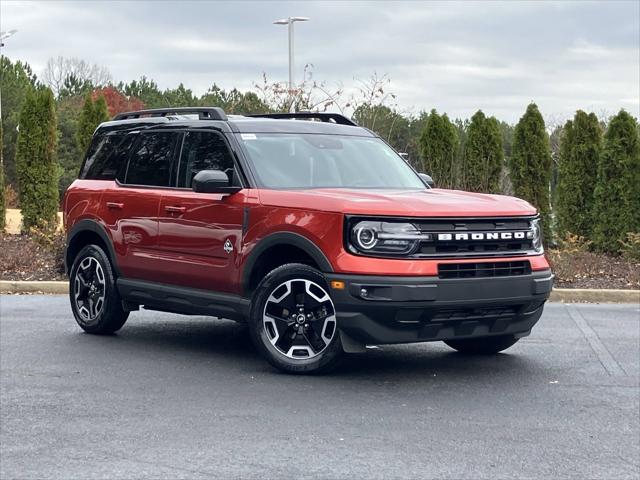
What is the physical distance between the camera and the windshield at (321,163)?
869cm

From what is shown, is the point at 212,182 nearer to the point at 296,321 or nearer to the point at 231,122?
the point at 231,122

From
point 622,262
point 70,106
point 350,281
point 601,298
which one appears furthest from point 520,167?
point 70,106

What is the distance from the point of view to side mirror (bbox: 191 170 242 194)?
27.3ft

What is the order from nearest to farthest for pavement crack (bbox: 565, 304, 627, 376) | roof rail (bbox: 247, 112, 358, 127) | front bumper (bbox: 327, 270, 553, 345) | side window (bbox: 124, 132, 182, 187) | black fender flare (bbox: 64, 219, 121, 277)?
front bumper (bbox: 327, 270, 553, 345) → pavement crack (bbox: 565, 304, 627, 376) → side window (bbox: 124, 132, 182, 187) → black fender flare (bbox: 64, 219, 121, 277) → roof rail (bbox: 247, 112, 358, 127)

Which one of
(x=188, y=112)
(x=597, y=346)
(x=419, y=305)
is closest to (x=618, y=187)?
(x=597, y=346)

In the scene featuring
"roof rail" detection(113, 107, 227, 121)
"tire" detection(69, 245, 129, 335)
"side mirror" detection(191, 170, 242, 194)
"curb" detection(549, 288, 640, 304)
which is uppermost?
"roof rail" detection(113, 107, 227, 121)

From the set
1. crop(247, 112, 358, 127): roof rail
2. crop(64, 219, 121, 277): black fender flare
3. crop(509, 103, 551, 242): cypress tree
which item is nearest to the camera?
crop(64, 219, 121, 277): black fender flare

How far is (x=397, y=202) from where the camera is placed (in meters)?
7.71

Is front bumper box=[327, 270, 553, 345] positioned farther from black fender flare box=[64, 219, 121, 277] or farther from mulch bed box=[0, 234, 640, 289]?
mulch bed box=[0, 234, 640, 289]

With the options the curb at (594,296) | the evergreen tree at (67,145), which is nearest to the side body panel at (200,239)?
the curb at (594,296)

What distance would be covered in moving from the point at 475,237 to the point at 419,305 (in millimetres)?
737

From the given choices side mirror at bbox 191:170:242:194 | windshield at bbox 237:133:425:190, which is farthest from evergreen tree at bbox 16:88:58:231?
side mirror at bbox 191:170:242:194

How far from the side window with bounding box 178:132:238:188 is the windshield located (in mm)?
215

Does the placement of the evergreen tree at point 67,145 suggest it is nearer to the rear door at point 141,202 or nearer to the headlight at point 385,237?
the rear door at point 141,202
